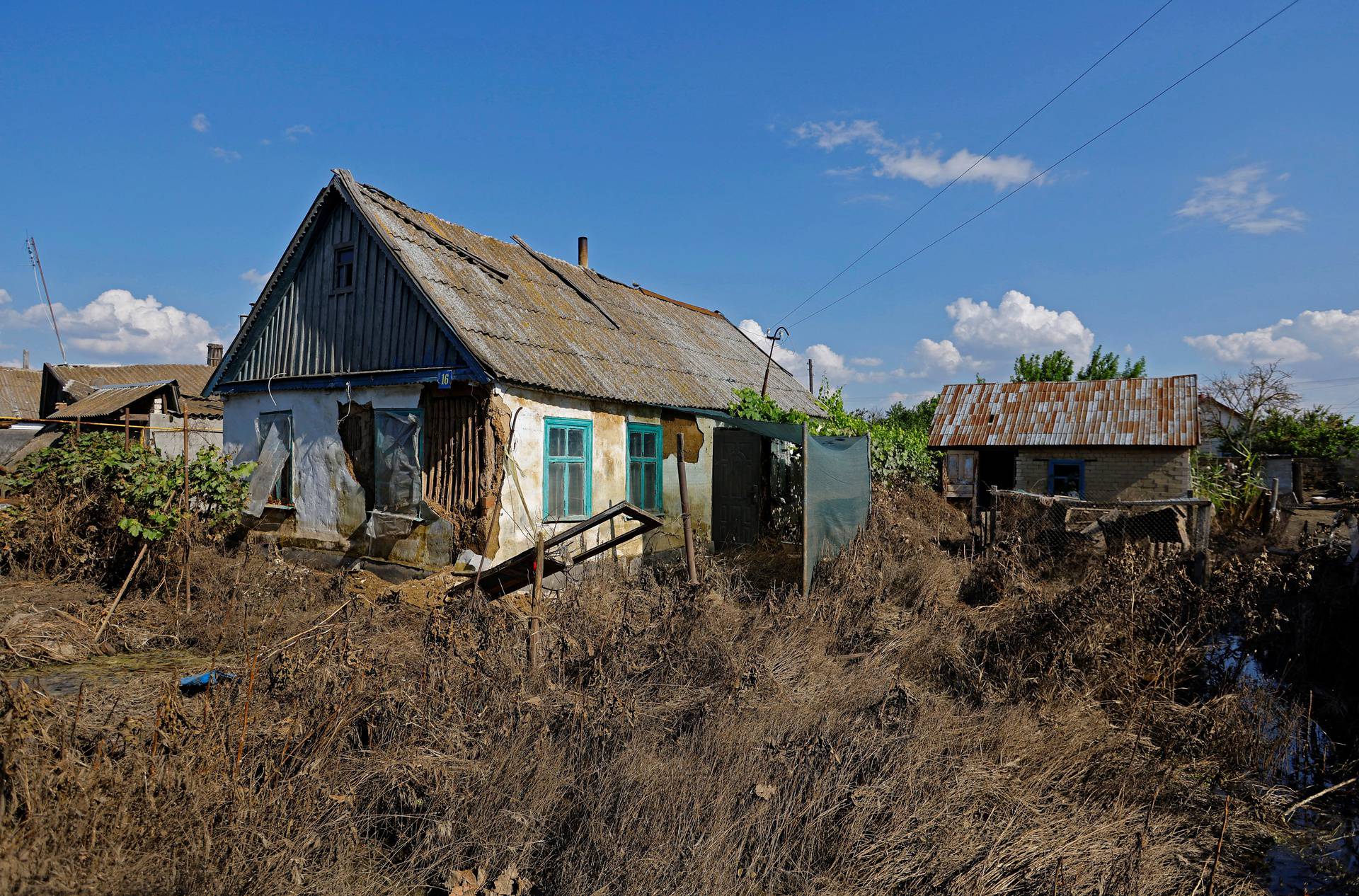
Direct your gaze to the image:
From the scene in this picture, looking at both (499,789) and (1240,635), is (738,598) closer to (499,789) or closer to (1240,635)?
(499,789)

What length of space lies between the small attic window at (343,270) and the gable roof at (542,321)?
26.9 inches

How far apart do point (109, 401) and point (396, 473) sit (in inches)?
608

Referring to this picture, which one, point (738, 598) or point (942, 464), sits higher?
point (942, 464)

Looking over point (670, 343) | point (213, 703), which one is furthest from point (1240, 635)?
point (670, 343)

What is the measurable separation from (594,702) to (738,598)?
12.0 feet

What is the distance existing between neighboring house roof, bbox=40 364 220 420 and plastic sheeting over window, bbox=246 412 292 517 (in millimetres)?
11575

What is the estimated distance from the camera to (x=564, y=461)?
34.3ft

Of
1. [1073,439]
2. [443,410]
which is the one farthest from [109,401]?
[1073,439]

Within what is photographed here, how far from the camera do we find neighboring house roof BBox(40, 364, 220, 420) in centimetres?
2317

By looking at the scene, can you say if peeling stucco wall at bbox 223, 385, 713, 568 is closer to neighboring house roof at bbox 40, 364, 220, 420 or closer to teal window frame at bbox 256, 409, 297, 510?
teal window frame at bbox 256, 409, 297, 510

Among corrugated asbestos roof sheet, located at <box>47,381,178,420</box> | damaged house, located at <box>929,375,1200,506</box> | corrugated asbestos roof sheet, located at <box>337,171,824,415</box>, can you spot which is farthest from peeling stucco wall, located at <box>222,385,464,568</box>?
damaged house, located at <box>929,375,1200,506</box>

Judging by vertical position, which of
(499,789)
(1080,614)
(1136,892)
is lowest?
Answer: (1136,892)

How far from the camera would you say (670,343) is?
15.6 meters

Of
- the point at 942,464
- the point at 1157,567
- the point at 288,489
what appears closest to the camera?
the point at 1157,567
